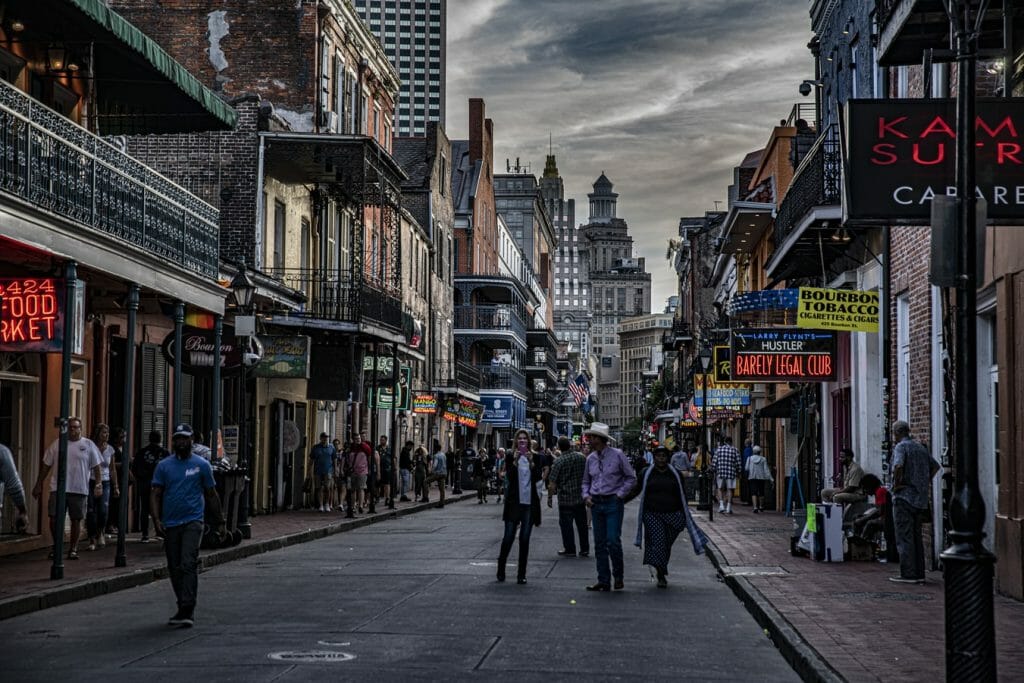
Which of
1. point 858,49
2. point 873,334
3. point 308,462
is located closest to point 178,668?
point 873,334

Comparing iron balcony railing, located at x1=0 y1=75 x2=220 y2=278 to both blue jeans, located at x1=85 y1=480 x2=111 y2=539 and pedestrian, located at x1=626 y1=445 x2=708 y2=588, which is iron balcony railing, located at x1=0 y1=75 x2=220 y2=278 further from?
pedestrian, located at x1=626 y1=445 x2=708 y2=588

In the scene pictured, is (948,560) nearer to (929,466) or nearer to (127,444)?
(929,466)

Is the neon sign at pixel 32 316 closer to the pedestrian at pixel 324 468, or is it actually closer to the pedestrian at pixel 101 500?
the pedestrian at pixel 101 500

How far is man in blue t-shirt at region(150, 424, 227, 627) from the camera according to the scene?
1227 cm

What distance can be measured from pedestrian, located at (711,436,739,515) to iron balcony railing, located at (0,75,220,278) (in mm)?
15275

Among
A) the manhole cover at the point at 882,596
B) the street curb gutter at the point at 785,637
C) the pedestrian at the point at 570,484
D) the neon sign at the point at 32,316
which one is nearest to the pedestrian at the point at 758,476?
the pedestrian at the point at 570,484

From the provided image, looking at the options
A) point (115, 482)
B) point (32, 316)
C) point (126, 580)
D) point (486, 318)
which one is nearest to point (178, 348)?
point (115, 482)

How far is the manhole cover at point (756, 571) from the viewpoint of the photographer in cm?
1686

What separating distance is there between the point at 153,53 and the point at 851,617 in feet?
38.2

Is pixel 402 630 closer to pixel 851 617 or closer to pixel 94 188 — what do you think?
pixel 851 617

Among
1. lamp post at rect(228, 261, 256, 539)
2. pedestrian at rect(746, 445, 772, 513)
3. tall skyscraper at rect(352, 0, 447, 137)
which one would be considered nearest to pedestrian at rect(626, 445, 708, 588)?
lamp post at rect(228, 261, 256, 539)

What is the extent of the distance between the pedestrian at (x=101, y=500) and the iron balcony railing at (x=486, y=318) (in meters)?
49.9

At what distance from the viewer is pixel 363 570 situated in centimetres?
1786

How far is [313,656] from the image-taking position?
33.4ft
